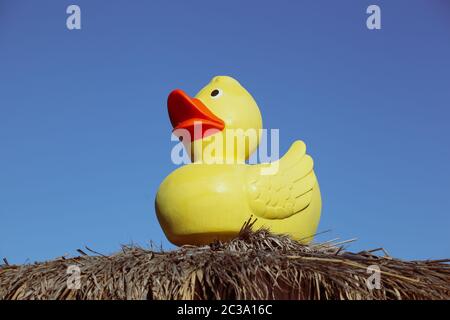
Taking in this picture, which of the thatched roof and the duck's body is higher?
the duck's body

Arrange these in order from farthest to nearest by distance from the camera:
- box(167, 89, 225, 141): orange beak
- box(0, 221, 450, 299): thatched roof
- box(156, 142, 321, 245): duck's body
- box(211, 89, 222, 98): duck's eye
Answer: box(211, 89, 222, 98): duck's eye → box(167, 89, 225, 141): orange beak → box(156, 142, 321, 245): duck's body → box(0, 221, 450, 299): thatched roof

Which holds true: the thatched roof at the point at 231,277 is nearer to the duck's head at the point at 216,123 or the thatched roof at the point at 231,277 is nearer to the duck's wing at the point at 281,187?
the duck's wing at the point at 281,187

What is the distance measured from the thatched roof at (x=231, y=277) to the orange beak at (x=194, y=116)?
137 centimetres

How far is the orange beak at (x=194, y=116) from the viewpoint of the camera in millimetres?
6164

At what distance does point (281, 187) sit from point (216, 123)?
2.93 feet

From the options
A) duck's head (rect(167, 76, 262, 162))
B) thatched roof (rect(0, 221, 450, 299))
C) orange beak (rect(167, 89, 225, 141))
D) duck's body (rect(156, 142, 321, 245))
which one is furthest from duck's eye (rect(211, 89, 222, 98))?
thatched roof (rect(0, 221, 450, 299))

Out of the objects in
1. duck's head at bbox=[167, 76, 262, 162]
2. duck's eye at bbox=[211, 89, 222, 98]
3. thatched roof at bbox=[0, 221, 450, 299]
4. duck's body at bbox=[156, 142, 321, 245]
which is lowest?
thatched roof at bbox=[0, 221, 450, 299]

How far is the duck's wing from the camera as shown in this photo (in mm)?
5770

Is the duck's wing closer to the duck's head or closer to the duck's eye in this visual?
the duck's head

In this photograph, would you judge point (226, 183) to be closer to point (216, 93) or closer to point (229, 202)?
point (229, 202)

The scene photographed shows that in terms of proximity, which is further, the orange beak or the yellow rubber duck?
the orange beak

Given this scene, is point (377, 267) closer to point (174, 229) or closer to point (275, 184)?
point (275, 184)

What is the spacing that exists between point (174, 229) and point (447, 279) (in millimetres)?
2357

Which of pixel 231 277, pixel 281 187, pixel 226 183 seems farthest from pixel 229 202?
pixel 231 277
